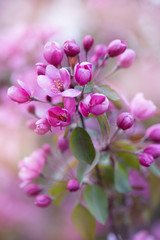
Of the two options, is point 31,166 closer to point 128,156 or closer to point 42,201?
point 42,201

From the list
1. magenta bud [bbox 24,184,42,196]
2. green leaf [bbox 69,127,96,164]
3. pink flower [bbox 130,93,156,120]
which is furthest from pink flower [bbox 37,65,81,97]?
magenta bud [bbox 24,184,42,196]

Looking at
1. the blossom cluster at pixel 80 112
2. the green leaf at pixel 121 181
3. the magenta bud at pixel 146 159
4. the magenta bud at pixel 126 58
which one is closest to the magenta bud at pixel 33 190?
the blossom cluster at pixel 80 112

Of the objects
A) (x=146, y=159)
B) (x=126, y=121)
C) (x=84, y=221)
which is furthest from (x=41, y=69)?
(x=84, y=221)

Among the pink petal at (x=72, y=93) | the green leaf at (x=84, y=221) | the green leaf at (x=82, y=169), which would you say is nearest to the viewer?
the pink petal at (x=72, y=93)

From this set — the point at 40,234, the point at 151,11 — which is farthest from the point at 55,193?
the point at 151,11

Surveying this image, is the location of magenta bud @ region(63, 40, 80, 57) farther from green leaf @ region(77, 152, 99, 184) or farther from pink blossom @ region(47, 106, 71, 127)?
green leaf @ region(77, 152, 99, 184)

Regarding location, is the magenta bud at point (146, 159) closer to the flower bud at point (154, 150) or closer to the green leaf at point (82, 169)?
the flower bud at point (154, 150)

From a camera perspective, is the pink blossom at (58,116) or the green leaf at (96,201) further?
the green leaf at (96,201)

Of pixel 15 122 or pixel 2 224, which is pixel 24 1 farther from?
pixel 2 224
